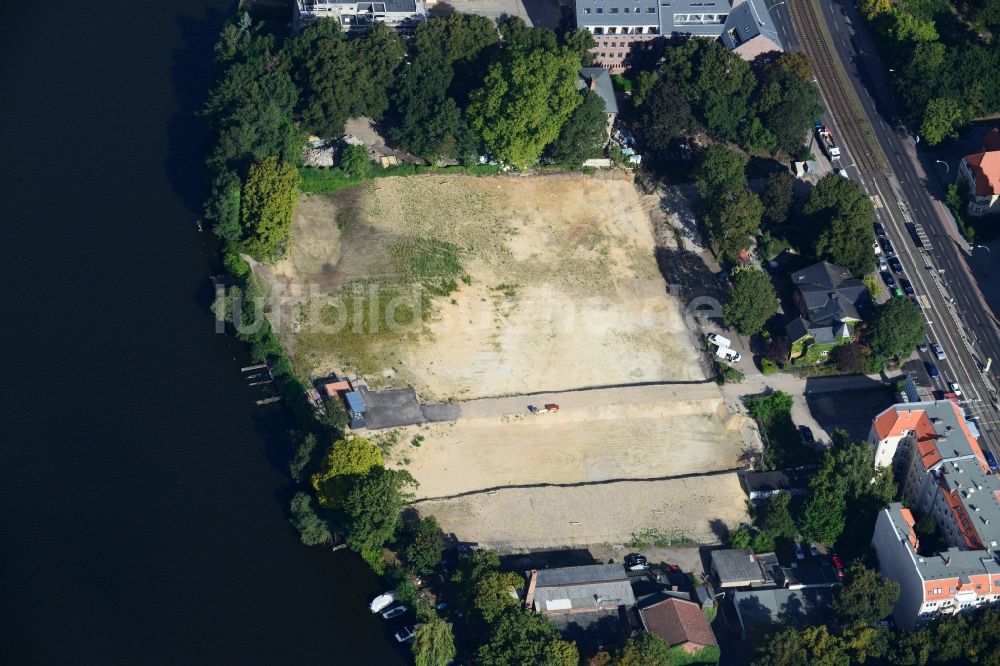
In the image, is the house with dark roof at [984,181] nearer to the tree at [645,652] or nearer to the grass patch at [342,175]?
the grass patch at [342,175]

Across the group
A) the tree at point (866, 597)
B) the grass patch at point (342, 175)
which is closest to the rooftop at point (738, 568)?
the tree at point (866, 597)

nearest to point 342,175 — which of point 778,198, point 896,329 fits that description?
point 778,198

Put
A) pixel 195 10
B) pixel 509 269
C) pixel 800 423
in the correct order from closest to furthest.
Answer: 1. pixel 800 423
2. pixel 509 269
3. pixel 195 10

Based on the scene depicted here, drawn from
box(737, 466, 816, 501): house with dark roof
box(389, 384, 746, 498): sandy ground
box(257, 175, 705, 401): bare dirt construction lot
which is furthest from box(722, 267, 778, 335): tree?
box(737, 466, 816, 501): house with dark roof

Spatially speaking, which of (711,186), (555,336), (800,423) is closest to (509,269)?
(555,336)

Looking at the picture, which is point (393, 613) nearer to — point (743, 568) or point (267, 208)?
point (743, 568)

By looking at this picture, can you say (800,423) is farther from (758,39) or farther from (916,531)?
(758,39)
